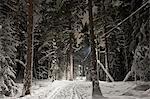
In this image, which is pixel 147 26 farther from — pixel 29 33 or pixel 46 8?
pixel 46 8

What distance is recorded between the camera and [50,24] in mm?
32344

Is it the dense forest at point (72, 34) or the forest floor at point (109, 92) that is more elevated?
the dense forest at point (72, 34)

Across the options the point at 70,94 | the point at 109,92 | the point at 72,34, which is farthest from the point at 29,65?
the point at 72,34

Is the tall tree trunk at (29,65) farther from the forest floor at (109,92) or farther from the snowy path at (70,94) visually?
the snowy path at (70,94)

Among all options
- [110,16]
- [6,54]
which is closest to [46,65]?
[110,16]

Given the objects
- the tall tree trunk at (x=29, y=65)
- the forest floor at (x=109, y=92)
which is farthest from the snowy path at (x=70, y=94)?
the tall tree trunk at (x=29, y=65)

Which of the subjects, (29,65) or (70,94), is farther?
(29,65)

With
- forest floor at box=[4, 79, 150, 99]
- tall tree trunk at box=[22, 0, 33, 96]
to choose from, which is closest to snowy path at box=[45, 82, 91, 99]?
forest floor at box=[4, 79, 150, 99]

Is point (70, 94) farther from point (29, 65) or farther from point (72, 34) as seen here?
point (72, 34)

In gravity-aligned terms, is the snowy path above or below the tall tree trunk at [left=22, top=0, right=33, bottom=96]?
below

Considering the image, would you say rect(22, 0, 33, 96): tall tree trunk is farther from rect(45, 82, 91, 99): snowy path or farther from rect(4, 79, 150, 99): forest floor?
rect(45, 82, 91, 99): snowy path

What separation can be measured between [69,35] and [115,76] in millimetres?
13543

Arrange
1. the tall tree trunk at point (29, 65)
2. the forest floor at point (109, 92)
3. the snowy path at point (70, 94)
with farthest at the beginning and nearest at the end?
1. the tall tree trunk at point (29, 65)
2. the snowy path at point (70, 94)
3. the forest floor at point (109, 92)

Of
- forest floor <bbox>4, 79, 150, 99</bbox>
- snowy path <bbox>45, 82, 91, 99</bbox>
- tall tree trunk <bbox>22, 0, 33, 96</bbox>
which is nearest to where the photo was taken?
forest floor <bbox>4, 79, 150, 99</bbox>
